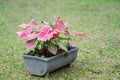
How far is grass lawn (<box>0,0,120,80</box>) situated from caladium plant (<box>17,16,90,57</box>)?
349 mm

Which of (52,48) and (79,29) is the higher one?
(52,48)

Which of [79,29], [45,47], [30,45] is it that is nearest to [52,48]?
[45,47]

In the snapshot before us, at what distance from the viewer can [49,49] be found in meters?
3.62

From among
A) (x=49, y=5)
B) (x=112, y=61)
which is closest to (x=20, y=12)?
(x=49, y=5)

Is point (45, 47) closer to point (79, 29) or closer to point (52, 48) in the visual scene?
point (52, 48)

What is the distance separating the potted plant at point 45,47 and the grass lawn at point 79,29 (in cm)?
19

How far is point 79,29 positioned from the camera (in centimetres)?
637

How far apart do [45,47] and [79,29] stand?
107 inches

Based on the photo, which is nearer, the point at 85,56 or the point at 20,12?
the point at 85,56

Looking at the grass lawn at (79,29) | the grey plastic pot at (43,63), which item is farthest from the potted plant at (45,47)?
the grass lawn at (79,29)

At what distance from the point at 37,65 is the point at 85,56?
1.19 meters

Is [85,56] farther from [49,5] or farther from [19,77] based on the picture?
[49,5]

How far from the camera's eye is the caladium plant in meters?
3.58

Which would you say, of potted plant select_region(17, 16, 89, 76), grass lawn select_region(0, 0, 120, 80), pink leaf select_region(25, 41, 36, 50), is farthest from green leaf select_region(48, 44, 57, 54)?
grass lawn select_region(0, 0, 120, 80)
